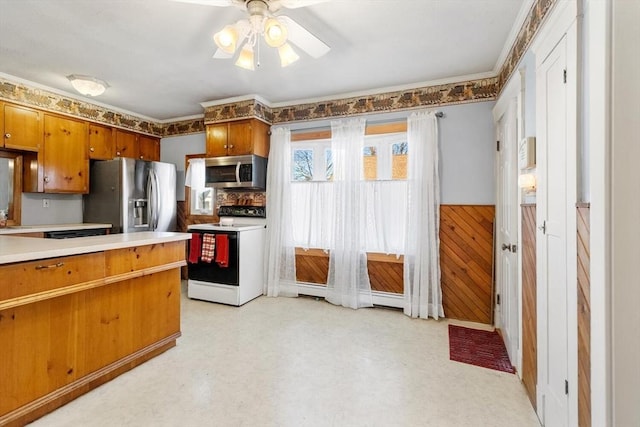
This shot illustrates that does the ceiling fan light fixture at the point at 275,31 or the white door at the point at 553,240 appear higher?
the ceiling fan light fixture at the point at 275,31

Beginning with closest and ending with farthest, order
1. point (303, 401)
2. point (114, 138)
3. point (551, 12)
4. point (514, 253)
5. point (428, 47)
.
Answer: point (551, 12) < point (303, 401) < point (514, 253) < point (428, 47) < point (114, 138)

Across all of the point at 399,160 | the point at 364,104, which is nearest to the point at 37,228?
the point at 364,104

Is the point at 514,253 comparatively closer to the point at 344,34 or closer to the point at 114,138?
the point at 344,34

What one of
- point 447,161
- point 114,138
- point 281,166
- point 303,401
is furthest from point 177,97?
point 303,401

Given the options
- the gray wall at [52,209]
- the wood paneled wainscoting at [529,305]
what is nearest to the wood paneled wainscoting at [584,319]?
the wood paneled wainscoting at [529,305]

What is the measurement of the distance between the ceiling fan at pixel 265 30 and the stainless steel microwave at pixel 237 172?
6.23 feet

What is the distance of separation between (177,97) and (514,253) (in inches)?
165

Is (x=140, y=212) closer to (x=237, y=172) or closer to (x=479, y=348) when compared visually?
(x=237, y=172)

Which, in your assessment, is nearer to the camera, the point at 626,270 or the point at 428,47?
the point at 626,270

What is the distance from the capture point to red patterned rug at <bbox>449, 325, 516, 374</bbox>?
237 centimetres

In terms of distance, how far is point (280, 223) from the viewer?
3.99 m

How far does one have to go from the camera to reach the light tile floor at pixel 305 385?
1.75 meters

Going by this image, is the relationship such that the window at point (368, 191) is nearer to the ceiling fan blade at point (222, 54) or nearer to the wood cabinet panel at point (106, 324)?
the ceiling fan blade at point (222, 54)

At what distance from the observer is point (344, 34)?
95.9 inches
